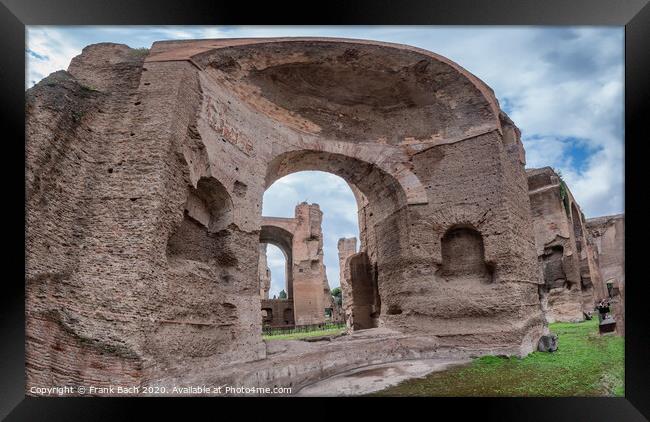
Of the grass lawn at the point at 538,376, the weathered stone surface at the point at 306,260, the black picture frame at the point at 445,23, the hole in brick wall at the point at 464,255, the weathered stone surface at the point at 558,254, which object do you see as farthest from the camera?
the weathered stone surface at the point at 306,260

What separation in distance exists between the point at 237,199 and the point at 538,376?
518 cm

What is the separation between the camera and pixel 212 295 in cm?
586

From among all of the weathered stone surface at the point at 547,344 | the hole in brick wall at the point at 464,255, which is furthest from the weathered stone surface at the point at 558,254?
the hole in brick wall at the point at 464,255

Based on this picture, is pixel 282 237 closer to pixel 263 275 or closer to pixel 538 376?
pixel 263 275

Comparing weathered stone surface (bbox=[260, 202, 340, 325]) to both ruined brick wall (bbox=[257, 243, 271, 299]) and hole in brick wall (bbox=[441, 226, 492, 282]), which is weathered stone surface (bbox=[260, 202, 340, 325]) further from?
hole in brick wall (bbox=[441, 226, 492, 282])

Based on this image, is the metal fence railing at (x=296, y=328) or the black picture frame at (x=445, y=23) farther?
the metal fence railing at (x=296, y=328)

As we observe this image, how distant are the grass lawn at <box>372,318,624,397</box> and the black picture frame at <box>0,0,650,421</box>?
0.28m

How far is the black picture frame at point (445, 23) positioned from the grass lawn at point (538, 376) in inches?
11.0

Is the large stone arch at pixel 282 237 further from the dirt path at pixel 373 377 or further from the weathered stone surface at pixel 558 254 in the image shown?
the dirt path at pixel 373 377

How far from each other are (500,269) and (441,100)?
12.6ft

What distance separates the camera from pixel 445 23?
4.89 metres

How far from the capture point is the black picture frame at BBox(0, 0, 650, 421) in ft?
14.8

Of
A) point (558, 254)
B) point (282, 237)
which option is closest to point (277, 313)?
point (282, 237)

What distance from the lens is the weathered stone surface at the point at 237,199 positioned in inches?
178
